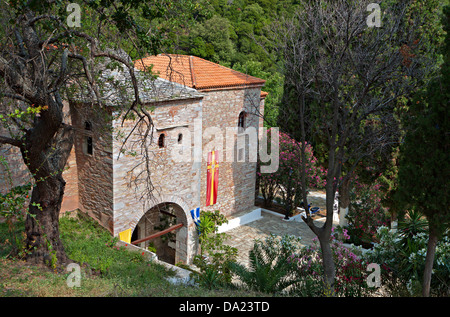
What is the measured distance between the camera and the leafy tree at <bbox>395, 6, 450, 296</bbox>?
21.6 feet

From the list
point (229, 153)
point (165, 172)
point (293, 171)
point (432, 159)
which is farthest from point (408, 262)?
point (293, 171)

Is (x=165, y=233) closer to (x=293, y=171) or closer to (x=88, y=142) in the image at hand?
(x=88, y=142)

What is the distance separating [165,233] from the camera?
1359 cm

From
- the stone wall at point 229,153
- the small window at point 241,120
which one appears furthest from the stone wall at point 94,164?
the small window at point 241,120

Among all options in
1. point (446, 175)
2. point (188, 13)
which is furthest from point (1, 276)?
point (446, 175)

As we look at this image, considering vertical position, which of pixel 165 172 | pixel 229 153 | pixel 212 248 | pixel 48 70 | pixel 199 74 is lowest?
pixel 212 248

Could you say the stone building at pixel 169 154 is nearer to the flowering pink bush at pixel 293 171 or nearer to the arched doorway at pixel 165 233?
the arched doorway at pixel 165 233

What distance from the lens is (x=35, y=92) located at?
6.74 meters

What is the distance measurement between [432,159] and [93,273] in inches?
276

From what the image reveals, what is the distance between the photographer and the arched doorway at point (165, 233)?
44.3 feet

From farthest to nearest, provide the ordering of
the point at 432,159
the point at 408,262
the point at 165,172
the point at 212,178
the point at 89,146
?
the point at 212,178
the point at 165,172
the point at 89,146
the point at 408,262
the point at 432,159

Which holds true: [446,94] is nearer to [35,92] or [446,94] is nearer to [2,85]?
[35,92]

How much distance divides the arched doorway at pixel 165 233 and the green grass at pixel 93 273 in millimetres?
2569

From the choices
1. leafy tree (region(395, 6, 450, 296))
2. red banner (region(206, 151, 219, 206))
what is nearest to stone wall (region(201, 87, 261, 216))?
red banner (region(206, 151, 219, 206))
